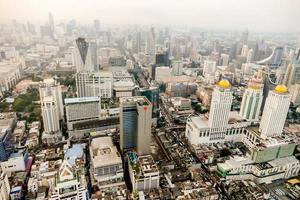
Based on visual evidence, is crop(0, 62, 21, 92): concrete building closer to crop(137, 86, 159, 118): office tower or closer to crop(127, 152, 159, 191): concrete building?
crop(137, 86, 159, 118): office tower

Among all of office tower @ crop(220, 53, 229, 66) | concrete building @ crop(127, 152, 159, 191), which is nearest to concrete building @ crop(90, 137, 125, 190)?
concrete building @ crop(127, 152, 159, 191)

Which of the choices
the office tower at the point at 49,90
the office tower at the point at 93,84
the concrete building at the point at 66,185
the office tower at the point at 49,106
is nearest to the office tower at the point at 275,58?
the office tower at the point at 93,84

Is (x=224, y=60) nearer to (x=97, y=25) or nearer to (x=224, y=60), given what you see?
(x=224, y=60)

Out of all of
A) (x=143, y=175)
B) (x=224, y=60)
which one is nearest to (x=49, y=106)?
(x=143, y=175)

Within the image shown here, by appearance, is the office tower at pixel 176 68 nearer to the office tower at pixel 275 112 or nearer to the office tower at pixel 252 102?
the office tower at pixel 252 102

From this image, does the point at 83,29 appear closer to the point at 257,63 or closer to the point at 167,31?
the point at 167,31

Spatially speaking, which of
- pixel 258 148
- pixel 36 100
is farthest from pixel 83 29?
pixel 258 148
